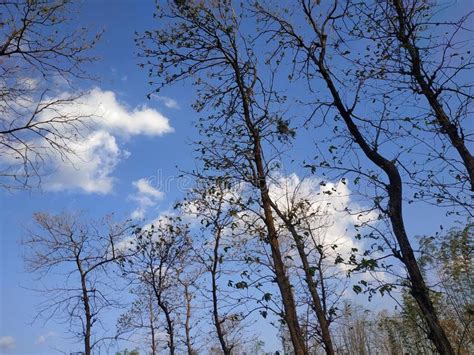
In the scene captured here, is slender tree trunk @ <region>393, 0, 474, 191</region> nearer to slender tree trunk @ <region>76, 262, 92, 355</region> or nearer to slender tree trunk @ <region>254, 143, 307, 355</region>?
slender tree trunk @ <region>254, 143, 307, 355</region>

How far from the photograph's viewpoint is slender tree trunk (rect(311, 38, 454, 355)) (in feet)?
16.0

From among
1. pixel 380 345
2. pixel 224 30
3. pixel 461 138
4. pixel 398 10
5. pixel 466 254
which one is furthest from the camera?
pixel 380 345

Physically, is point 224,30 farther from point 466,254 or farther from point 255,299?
point 466,254

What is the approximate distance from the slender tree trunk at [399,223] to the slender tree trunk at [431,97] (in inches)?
37.5

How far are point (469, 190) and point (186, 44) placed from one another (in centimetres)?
533

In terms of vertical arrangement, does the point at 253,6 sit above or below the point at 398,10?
above

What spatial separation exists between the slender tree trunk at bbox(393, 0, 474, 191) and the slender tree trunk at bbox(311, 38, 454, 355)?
3.13ft

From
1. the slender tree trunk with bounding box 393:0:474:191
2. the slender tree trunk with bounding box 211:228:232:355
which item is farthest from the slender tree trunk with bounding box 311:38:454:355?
the slender tree trunk with bounding box 211:228:232:355

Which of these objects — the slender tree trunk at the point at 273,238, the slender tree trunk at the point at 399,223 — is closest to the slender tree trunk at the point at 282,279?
the slender tree trunk at the point at 273,238

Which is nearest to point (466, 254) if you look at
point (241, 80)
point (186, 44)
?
point (241, 80)

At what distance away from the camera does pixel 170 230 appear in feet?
59.4

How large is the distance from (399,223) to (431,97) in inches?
84.4

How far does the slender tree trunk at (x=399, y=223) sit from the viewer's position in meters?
4.87

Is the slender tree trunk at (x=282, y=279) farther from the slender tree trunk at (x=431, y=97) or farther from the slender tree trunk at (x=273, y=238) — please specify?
the slender tree trunk at (x=431, y=97)
